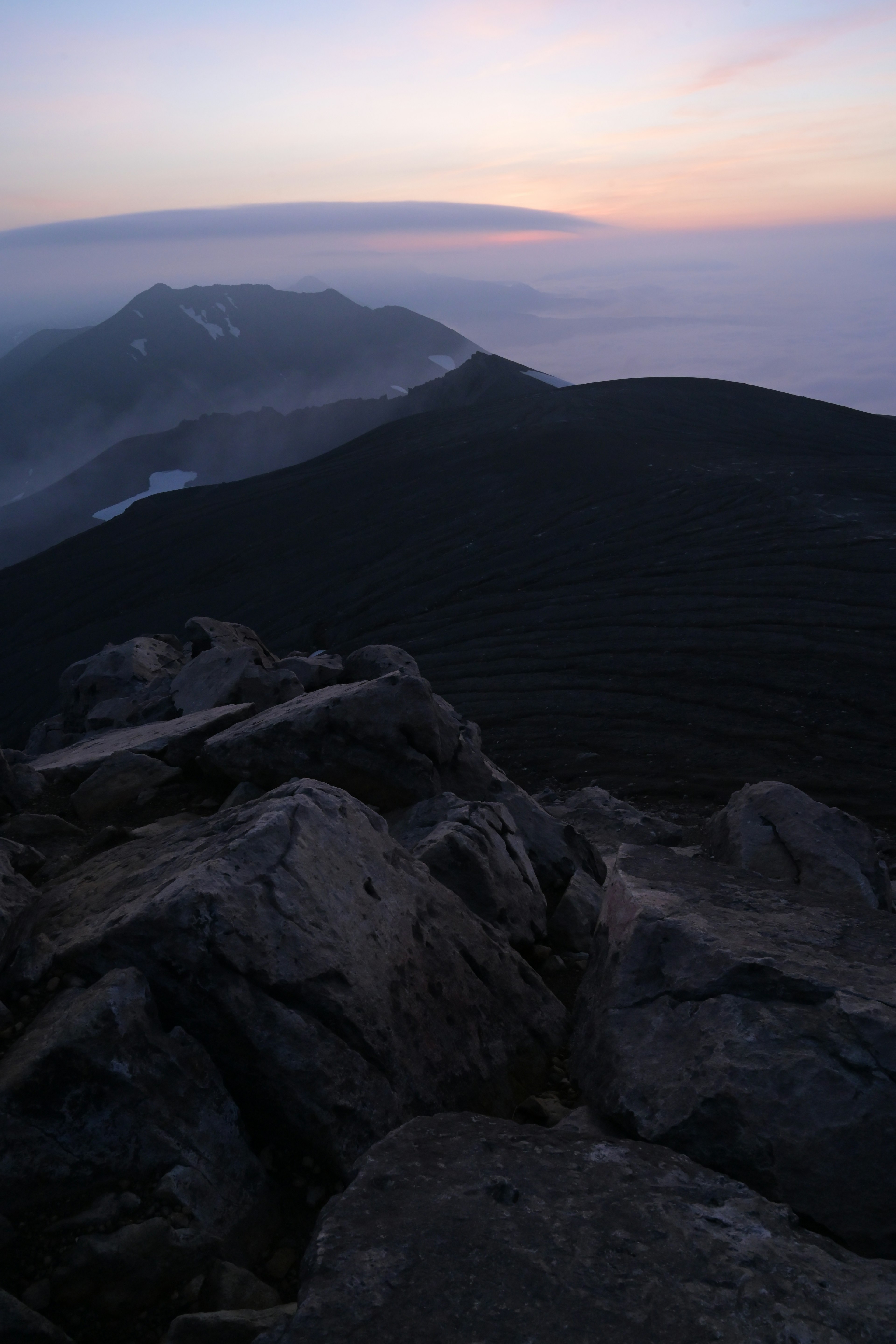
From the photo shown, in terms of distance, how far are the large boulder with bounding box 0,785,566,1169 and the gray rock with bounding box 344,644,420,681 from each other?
20.2 feet

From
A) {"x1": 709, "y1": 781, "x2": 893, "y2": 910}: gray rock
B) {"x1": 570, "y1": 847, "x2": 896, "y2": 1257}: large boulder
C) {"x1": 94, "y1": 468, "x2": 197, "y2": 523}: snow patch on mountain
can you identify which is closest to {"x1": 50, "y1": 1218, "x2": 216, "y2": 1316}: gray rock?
{"x1": 570, "y1": 847, "x2": 896, "y2": 1257}: large boulder

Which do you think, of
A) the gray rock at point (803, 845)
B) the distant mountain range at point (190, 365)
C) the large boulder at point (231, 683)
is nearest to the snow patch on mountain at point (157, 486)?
the distant mountain range at point (190, 365)

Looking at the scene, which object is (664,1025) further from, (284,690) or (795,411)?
(795,411)

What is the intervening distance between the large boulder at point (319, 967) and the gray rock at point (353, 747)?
6.83ft

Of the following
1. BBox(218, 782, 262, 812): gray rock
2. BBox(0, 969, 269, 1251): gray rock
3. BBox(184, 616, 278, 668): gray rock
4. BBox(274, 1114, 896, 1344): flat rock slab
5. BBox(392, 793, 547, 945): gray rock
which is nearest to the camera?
BBox(274, 1114, 896, 1344): flat rock slab

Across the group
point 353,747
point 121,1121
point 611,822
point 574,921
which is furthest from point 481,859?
point 611,822

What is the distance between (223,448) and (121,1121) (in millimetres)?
81087

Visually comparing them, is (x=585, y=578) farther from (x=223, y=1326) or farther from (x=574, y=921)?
(x=223, y=1326)

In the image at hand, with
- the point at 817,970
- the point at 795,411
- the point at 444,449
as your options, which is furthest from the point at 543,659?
the point at 795,411

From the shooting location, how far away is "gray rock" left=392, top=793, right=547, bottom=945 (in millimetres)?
6246

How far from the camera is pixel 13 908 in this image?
5141 mm

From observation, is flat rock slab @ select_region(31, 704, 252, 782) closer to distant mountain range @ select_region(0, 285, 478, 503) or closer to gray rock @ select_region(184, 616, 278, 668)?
gray rock @ select_region(184, 616, 278, 668)

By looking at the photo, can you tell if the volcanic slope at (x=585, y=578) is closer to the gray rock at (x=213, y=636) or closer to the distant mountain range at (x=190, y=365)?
the gray rock at (x=213, y=636)

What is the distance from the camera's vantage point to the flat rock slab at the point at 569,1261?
2635 mm
